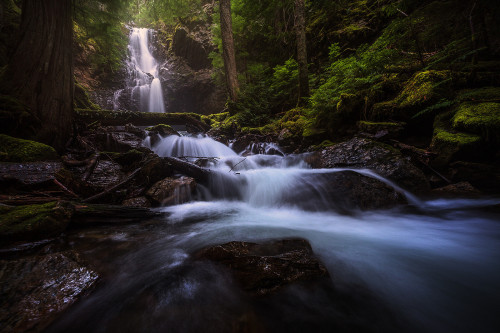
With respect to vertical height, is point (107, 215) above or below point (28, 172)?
below

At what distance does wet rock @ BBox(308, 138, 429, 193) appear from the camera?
3.81 metres

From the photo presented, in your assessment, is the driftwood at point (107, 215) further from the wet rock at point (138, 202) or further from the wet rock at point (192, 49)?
the wet rock at point (192, 49)

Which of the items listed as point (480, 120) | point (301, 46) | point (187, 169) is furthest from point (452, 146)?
point (301, 46)

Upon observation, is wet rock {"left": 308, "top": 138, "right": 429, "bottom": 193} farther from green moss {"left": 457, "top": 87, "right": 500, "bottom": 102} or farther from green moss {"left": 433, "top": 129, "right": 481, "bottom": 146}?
green moss {"left": 457, "top": 87, "right": 500, "bottom": 102}

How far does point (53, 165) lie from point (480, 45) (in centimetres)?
970

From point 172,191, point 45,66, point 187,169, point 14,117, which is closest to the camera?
point 14,117

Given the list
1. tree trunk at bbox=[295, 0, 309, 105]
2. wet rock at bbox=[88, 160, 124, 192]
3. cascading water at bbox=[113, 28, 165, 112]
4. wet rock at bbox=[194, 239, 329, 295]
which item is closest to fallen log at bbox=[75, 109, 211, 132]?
wet rock at bbox=[88, 160, 124, 192]

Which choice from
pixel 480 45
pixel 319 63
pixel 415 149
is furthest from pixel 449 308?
pixel 319 63

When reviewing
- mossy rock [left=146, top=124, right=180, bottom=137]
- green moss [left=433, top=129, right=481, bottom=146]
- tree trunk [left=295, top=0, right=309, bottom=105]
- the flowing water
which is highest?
tree trunk [left=295, top=0, right=309, bottom=105]

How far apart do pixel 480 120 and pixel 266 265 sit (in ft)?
14.5

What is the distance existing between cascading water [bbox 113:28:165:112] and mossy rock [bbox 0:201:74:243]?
1702 cm

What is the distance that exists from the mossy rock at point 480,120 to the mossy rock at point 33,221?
250 inches

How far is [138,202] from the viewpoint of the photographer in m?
3.67

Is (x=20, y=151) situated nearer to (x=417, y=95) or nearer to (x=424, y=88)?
(x=417, y=95)
